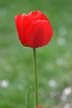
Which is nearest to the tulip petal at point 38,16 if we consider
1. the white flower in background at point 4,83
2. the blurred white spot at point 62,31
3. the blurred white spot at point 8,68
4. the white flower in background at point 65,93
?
the white flower in background at point 65,93

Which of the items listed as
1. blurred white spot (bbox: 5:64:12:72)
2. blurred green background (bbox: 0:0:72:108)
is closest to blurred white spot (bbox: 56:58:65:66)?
blurred green background (bbox: 0:0:72:108)

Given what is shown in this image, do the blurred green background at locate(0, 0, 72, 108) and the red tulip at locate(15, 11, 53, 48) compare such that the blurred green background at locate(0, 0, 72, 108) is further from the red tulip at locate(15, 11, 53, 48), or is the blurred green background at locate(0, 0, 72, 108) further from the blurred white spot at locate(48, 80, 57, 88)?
the red tulip at locate(15, 11, 53, 48)

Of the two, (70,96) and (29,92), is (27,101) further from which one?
(70,96)

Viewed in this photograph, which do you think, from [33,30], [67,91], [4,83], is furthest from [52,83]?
[33,30]

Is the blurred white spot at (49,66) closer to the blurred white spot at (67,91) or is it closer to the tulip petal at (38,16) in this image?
the blurred white spot at (67,91)

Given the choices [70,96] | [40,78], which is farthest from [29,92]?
[40,78]

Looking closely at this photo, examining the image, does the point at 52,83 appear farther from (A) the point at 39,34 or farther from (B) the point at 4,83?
(A) the point at 39,34
